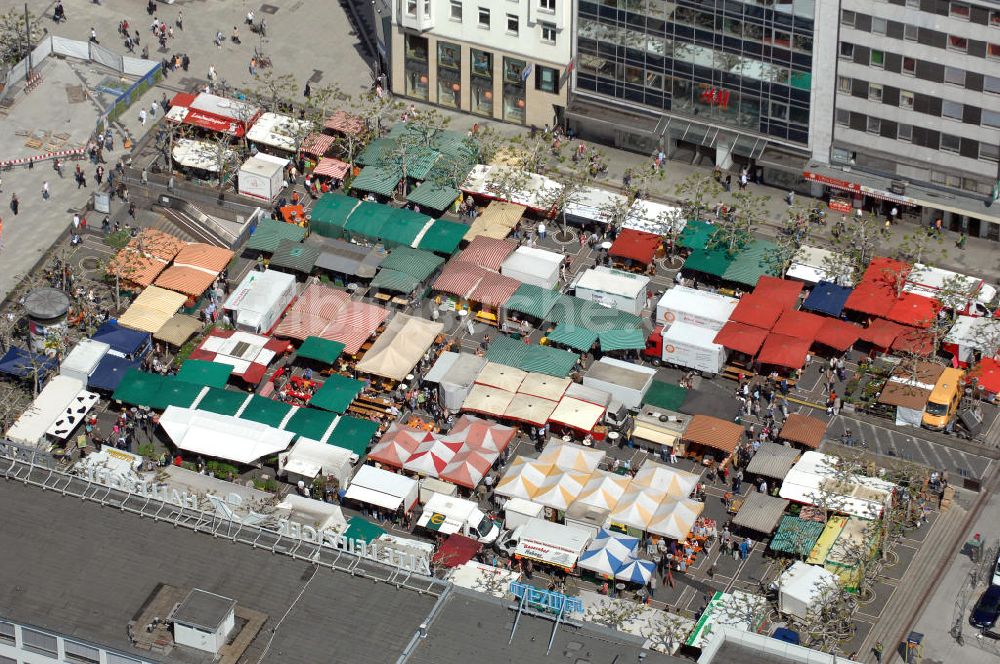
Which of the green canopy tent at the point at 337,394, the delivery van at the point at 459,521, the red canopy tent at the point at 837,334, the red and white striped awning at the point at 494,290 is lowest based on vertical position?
the delivery van at the point at 459,521

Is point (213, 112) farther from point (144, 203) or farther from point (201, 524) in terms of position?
point (201, 524)

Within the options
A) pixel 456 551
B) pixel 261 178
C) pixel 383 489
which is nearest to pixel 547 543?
pixel 456 551

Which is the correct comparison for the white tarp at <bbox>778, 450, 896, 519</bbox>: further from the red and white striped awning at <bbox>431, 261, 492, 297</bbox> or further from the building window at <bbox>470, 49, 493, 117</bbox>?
the building window at <bbox>470, 49, 493, 117</bbox>

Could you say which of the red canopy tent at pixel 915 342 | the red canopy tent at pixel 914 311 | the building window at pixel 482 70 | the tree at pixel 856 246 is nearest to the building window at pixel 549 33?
the building window at pixel 482 70

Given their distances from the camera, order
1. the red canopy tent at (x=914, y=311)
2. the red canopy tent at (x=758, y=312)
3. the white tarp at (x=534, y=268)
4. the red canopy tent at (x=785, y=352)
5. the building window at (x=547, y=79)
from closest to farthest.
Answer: the red canopy tent at (x=785, y=352) → the red canopy tent at (x=758, y=312) → the red canopy tent at (x=914, y=311) → the white tarp at (x=534, y=268) → the building window at (x=547, y=79)

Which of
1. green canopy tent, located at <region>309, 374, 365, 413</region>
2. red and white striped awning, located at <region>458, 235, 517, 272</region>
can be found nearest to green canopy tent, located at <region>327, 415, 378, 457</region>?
green canopy tent, located at <region>309, 374, 365, 413</region>

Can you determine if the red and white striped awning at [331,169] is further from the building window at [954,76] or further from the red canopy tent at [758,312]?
the building window at [954,76]
